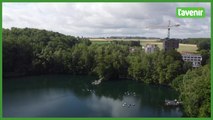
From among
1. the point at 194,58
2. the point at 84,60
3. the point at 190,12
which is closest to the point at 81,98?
the point at 84,60

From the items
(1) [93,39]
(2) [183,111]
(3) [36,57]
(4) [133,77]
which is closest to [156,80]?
(4) [133,77]

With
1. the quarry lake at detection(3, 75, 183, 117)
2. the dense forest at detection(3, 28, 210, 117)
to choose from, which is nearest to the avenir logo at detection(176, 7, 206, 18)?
the quarry lake at detection(3, 75, 183, 117)

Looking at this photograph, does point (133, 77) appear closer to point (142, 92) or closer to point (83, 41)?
point (142, 92)

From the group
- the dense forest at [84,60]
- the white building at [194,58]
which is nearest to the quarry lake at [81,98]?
the dense forest at [84,60]

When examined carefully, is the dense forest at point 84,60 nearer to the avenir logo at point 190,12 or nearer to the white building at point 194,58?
the white building at point 194,58

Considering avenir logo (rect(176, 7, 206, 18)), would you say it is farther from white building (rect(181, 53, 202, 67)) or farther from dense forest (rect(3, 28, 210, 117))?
white building (rect(181, 53, 202, 67))
